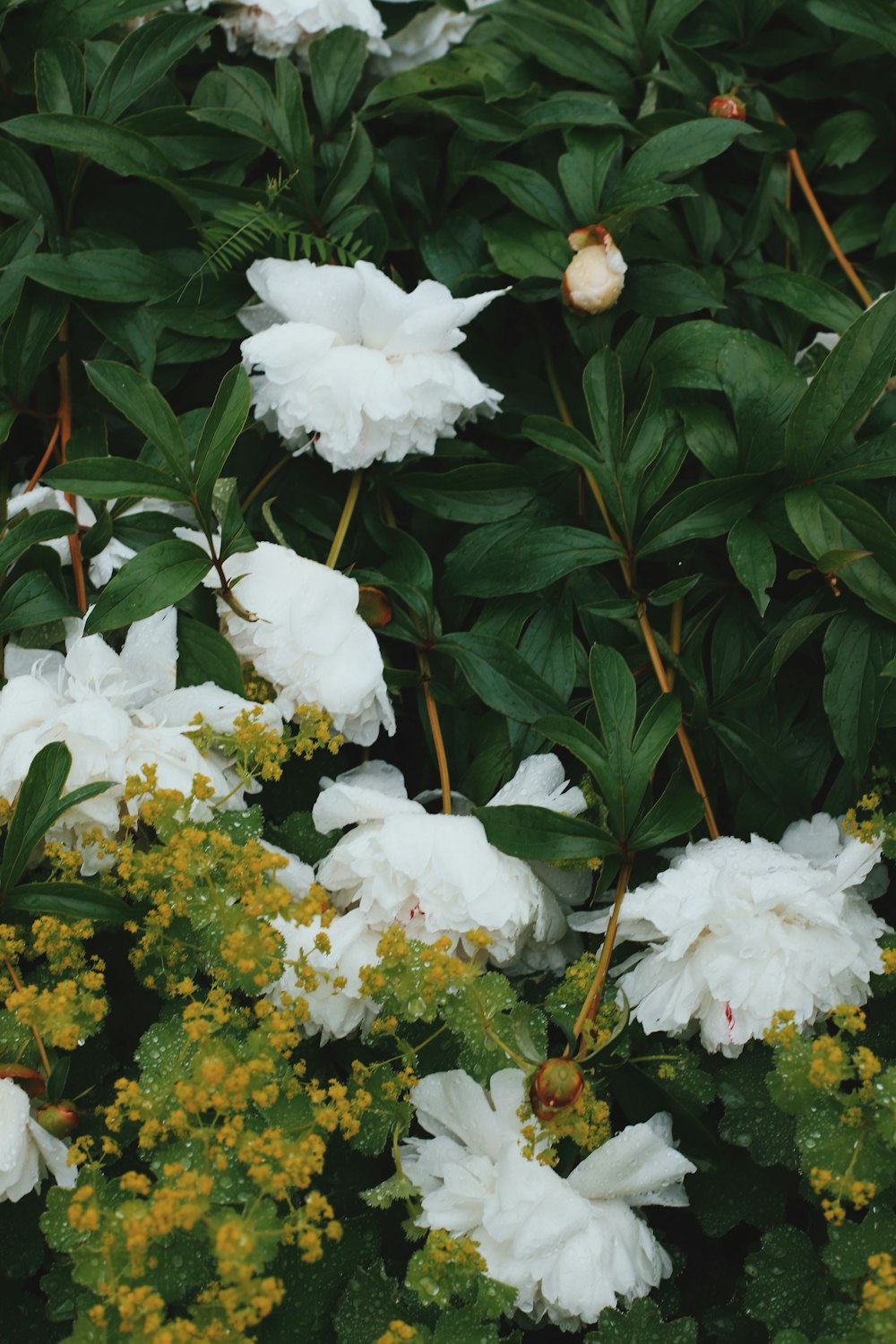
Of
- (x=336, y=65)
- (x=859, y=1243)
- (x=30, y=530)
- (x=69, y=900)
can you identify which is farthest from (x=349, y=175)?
(x=859, y=1243)

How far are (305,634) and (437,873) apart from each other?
0.66 feet

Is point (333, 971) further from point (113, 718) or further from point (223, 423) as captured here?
point (223, 423)

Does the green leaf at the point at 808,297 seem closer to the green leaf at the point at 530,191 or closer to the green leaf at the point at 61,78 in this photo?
the green leaf at the point at 530,191

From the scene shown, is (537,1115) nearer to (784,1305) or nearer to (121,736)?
(784,1305)

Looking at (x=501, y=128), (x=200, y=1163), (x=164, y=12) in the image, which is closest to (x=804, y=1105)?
(x=200, y=1163)

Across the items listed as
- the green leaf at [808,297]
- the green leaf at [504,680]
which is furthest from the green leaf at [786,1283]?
the green leaf at [808,297]

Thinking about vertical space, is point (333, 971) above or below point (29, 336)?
below

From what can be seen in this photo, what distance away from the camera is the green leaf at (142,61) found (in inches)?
40.5

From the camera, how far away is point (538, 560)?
3.15 feet

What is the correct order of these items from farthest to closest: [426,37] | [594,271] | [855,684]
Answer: [426,37], [594,271], [855,684]

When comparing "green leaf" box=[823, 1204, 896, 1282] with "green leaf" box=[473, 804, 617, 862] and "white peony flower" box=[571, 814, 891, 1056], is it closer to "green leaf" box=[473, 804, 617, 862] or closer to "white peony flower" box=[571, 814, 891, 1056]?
"white peony flower" box=[571, 814, 891, 1056]

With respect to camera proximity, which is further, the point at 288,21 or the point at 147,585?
the point at 288,21

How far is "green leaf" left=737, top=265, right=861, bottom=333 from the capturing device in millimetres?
1018

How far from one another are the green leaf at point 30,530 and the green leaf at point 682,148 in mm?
558
